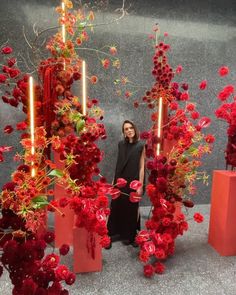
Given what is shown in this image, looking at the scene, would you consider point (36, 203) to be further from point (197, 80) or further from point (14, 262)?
point (197, 80)

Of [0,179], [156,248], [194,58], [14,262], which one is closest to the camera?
[14,262]

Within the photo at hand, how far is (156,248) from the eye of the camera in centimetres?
204

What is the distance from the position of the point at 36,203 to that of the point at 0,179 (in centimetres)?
248

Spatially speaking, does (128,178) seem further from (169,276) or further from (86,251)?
(169,276)

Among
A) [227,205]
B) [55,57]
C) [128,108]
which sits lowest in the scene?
[227,205]

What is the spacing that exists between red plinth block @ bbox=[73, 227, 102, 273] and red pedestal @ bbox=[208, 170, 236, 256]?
1.09 metres

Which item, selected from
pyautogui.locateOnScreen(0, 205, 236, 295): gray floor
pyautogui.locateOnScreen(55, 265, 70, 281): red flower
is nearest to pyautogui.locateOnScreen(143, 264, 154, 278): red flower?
pyautogui.locateOnScreen(0, 205, 236, 295): gray floor

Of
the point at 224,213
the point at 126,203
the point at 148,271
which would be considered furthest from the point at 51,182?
the point at 224,213

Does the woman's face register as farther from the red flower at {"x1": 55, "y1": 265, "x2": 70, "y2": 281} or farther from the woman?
the red flower at {"x1": 55, "y1": 265, "x2": 70, "y2": 281}

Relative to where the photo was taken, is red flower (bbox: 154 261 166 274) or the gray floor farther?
red flower (bbox: 154 261 166 274)

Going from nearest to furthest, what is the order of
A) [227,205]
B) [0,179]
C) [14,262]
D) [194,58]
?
1. [14,262]
2. [227,205]
3. [0,179]
4. [194,58]

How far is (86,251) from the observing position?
2.04 m

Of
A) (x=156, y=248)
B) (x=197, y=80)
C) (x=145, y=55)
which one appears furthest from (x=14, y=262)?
(x=197, y=80)

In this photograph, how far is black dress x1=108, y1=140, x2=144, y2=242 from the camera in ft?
8.04
